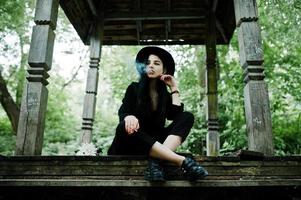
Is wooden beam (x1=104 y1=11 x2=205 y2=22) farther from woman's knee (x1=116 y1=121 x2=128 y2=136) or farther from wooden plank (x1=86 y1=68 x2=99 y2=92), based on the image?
woman's knee (x1=116 y1=121 x2=128 y2=136)

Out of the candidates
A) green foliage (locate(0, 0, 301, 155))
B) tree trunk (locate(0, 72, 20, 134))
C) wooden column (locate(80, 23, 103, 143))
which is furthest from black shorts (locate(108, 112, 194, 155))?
tree trunk (locate(0, 72, 20, 134))

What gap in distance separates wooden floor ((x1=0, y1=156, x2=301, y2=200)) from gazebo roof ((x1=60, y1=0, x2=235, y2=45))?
446 centimetres

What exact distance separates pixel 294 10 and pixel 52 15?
6.09m

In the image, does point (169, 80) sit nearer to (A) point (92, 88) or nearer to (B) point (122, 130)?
(B) point (122, 130)

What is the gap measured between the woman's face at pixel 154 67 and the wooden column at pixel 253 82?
3.31 ft

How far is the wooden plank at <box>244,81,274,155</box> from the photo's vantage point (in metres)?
3.66

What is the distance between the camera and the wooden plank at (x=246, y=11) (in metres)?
4.26

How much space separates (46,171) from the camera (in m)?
3.41

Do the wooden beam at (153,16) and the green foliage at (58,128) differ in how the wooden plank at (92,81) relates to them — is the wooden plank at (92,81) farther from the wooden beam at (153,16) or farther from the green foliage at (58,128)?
the green foliage at (58,128)

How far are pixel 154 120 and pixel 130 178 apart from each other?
26.6 inches

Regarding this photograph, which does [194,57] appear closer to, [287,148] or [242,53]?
[287,148]

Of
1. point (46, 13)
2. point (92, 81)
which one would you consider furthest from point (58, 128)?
point (46, 13)

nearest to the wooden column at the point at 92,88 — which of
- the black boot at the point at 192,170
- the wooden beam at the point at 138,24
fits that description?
the wooden beam at the point at 138,24
